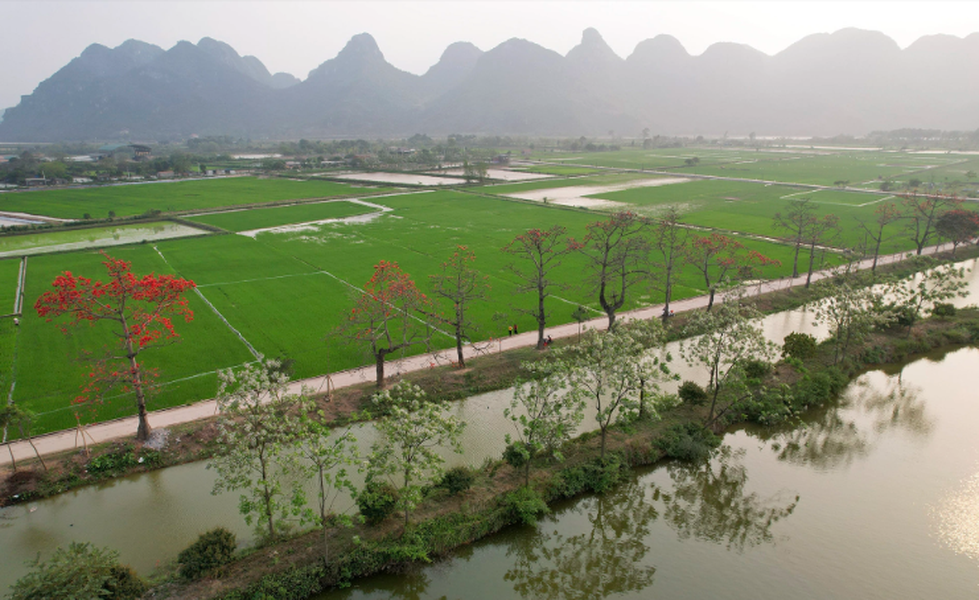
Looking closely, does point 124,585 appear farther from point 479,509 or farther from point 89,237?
point 89,237

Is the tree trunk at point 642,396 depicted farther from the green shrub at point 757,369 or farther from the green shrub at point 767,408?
the green shrub at point 757,369

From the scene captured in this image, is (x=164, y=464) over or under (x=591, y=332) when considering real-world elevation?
under

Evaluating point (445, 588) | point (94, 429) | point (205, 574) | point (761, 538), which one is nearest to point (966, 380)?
point (761, 538)

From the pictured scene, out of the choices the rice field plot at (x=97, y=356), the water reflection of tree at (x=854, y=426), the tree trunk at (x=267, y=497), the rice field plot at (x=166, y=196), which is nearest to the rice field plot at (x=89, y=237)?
the rice field plot at (x=166, y=196)

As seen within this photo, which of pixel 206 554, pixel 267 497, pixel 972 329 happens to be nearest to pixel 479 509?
pixel 267 497

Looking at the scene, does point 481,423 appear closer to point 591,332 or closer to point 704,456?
point 591,332

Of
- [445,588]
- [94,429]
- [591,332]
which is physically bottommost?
[445,588]
